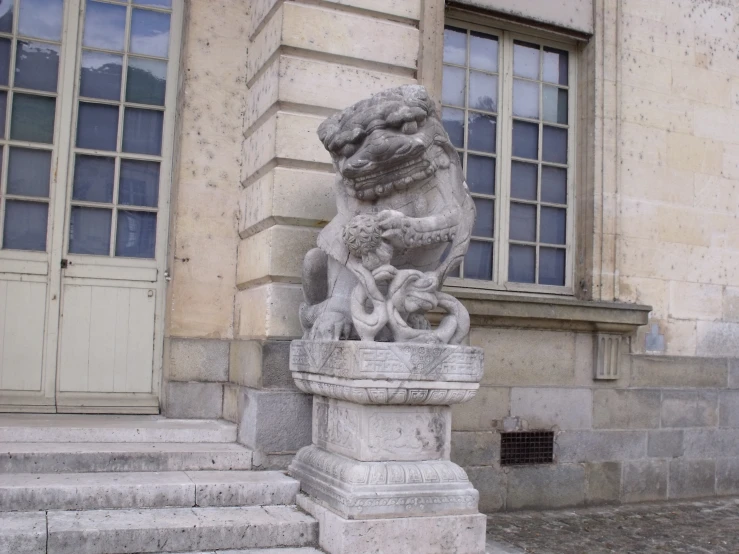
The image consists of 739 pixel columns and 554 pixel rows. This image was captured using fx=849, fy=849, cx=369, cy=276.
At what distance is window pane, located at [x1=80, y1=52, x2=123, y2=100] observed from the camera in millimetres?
6301

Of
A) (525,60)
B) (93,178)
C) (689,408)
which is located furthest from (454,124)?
(689,408)

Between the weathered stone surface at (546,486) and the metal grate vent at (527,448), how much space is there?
0.06 meters

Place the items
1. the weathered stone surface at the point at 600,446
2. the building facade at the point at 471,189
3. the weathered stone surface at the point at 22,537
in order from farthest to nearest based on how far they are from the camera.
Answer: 1. the weathered stone surface at the point at 600,446
2. the building facade at the point at 471,189
3. the weathered stone surface at the point at 22,537

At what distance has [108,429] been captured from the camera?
5371 millimetres

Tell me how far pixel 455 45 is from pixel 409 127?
268 cm

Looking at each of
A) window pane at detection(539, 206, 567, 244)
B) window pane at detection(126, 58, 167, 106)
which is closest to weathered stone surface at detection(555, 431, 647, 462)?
window pane at detection(539, 206, 567, 244)

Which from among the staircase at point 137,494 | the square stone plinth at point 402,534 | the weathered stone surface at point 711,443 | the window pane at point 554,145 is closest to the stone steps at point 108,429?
the staircase at point 137,494

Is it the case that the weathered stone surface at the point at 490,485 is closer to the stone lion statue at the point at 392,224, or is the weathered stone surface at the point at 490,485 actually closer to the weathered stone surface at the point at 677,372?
the weathered stone surface at the point at 677,372

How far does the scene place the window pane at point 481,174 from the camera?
23.4 feet

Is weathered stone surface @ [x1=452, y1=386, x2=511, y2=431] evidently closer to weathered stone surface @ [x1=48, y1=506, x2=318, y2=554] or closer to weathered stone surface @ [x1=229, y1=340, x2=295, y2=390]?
weathered stone surface @ [x1=229, y1=340, x2=295, y2=390]

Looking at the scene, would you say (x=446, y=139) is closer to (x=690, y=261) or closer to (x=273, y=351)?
(x=273, y=351)

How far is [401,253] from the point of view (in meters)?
4.80

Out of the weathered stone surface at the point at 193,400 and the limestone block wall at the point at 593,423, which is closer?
the weathered stone surface at the point at 193,400

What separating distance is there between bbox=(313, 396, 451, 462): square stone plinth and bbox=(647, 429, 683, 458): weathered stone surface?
10.3 feet
